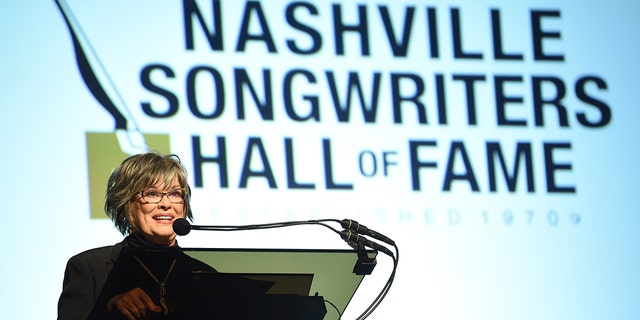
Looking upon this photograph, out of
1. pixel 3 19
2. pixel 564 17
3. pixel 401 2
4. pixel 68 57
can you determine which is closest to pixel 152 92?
pixel 68 57

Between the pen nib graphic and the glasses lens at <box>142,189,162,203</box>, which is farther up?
the pen nib graphic

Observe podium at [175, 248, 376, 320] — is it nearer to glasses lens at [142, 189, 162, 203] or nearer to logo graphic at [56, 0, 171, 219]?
glasses lens at [142, 189, 162, 203]

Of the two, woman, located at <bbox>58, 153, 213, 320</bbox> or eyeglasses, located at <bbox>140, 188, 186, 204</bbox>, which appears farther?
eyeglasses, located at <bbox>140, 188, 186, 204</bbox>

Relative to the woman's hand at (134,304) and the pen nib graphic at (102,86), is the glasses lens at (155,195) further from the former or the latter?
the pen nib graphic at (102,86)

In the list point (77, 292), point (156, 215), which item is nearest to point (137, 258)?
point (77, 292)

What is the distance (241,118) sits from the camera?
3850 mm

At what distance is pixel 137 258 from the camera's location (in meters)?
1.91

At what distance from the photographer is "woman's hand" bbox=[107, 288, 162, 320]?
6.23 ft

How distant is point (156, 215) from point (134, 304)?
47cm

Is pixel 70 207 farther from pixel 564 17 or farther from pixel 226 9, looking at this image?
pixel 564 17

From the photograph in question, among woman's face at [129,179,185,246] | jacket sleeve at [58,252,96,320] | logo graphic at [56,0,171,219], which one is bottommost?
jacket sleeve at [58,252,96,320]

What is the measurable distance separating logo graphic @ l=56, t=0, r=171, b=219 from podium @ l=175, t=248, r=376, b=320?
1.72 m

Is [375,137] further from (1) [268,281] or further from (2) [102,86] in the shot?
(1) [268,281]

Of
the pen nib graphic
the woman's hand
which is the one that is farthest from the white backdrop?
the woman's hand
